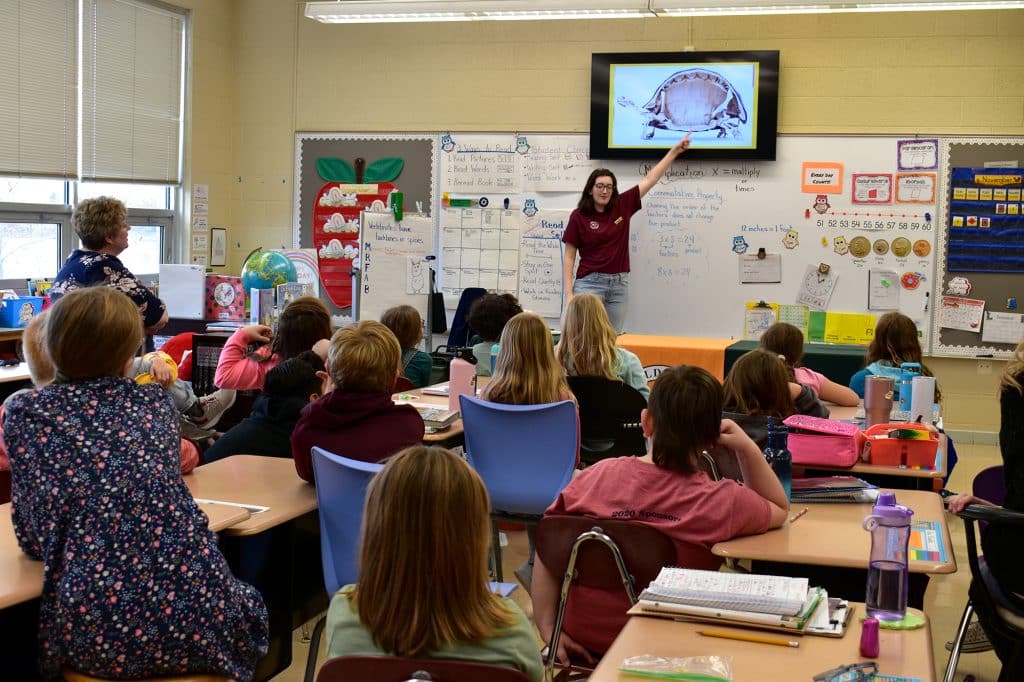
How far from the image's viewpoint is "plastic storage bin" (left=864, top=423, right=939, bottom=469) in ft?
11.9

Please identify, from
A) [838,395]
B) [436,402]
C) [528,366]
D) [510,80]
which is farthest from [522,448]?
[510,80]

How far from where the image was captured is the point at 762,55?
770 cm

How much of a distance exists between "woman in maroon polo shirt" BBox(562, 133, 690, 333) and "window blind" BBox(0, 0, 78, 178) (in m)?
3.54

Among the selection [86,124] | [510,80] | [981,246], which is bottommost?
[981,246]

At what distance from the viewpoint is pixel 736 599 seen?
82.7 inches

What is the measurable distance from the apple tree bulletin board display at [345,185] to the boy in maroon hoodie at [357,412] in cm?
521

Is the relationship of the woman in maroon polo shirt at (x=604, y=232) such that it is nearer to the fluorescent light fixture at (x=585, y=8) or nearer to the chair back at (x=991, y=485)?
the fluorescent light fixture at (x=585, y=8)

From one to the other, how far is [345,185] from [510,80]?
5.07 feet

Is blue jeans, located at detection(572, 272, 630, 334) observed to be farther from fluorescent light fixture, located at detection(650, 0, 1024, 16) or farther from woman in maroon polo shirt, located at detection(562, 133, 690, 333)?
fluorescent light fixture, located at detection(650, 0, 1024, 16)

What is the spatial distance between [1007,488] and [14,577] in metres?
2.47

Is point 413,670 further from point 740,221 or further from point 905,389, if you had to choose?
point 740,221

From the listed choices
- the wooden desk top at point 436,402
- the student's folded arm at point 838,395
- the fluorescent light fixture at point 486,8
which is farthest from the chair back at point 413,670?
the fluorescent light fixture at point 486,8

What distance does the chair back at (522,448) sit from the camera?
150 inches

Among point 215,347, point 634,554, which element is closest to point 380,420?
point 634,554
